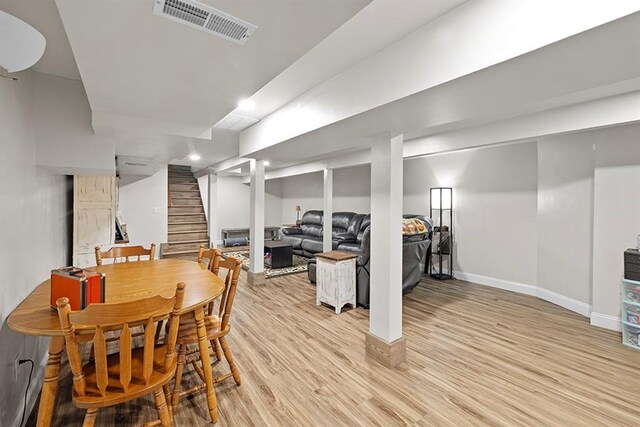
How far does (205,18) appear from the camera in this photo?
3.82 feet

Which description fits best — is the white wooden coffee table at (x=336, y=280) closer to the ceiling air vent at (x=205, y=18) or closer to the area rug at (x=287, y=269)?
the area rug at (x=287, y=269)

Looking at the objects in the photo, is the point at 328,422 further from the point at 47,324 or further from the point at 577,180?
the point at 577,180

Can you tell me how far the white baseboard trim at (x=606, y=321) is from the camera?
119 inches

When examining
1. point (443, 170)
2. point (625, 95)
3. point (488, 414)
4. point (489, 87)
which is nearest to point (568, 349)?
point (488, 414)

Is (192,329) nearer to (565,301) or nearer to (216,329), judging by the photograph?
(216,329)

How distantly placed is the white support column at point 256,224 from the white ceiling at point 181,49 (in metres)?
2.51

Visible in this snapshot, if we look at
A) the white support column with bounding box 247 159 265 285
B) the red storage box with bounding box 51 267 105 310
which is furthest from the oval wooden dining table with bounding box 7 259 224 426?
the white support column with bounding box 247 159 265 285

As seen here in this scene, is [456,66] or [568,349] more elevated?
[456,66]

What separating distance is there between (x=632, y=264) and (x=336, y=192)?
5.83 m

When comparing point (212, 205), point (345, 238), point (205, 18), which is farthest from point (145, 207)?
point (205, 18)

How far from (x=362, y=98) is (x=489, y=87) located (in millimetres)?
748

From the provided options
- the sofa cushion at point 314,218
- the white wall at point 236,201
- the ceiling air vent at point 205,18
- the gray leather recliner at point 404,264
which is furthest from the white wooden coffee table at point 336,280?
the white wall at point 236,201

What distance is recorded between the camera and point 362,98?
190 centimetres

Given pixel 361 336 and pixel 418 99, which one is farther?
pixel 361 336
